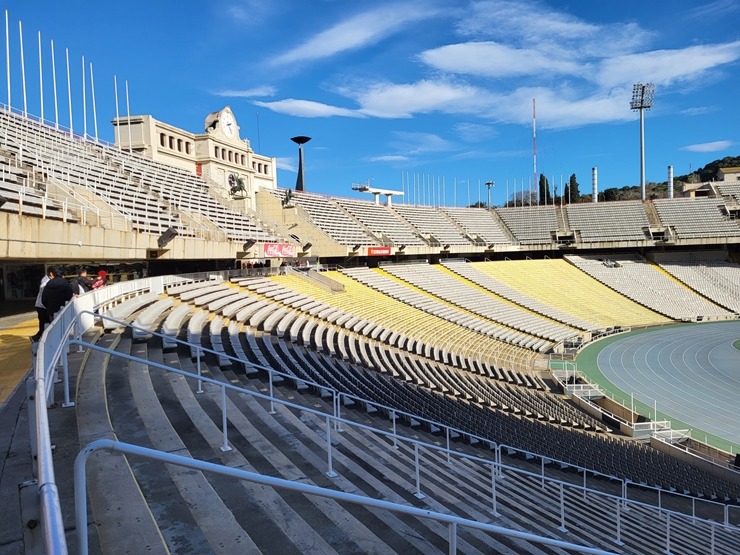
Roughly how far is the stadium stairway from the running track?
388 inches

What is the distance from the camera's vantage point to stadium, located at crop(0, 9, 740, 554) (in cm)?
390

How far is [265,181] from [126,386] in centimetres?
3965

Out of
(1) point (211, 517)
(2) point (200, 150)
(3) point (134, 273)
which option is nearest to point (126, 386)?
(1) point (211, 517)

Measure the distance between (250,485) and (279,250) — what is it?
2121 cm

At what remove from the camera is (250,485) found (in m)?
4.61

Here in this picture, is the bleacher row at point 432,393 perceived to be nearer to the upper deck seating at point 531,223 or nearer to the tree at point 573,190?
the upper deck seating at point 531,223

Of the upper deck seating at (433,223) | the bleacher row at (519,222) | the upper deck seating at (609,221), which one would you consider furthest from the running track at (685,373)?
the upper deck seating at (433,223)

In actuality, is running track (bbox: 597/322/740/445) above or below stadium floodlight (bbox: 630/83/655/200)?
below

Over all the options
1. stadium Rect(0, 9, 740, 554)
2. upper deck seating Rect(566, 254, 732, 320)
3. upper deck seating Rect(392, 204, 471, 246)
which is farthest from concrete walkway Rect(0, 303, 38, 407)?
upper deck seating Rect(566, 254, 732, 320)

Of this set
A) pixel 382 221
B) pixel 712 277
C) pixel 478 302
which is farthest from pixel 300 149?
pixel 712 277

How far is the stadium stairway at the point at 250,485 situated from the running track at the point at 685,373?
32.3ft

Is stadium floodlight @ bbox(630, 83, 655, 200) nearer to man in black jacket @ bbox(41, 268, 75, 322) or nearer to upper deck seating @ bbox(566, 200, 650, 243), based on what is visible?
upper deck seating @ bbox(566, 200, 650, 243)

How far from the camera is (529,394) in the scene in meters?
18.3

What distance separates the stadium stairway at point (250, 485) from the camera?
3643 millimetres
